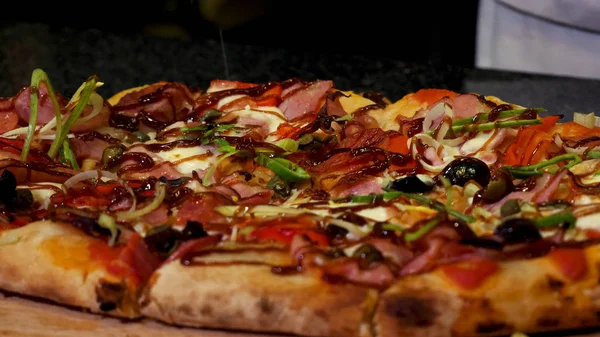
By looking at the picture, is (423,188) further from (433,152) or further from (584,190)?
(584,190)

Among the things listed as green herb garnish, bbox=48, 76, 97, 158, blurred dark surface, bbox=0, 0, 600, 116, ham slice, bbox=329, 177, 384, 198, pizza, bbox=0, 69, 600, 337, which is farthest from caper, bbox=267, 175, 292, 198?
blurred dark surface, bbox=0, 0, 600, 116

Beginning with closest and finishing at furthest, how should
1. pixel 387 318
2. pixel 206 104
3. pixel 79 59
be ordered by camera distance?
pixel 387 318 < pixel 206 104 < pixel 79 59

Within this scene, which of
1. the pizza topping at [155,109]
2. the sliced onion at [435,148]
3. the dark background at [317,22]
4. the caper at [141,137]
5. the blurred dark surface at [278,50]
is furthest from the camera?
the dark background at [317,22]

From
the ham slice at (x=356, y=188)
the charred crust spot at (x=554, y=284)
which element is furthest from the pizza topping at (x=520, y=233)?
the ham slice at (x=356, y=188)

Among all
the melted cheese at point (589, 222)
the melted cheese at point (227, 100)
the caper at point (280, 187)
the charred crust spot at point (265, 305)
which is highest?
the melted cheese at point (227, 100)

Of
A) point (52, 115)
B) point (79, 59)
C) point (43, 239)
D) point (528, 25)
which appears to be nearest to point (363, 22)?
point (528, 25)

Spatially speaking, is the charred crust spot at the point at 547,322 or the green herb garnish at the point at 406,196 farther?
the green herb garnish at the point at 406,196

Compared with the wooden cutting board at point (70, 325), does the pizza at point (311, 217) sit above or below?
above

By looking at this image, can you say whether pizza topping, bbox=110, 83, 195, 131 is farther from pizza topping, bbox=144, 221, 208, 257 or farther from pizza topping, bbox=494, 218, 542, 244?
pizza topping, bbox=494, 218, 542, 244

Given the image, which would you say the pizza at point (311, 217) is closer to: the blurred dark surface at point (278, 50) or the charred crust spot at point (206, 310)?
the charred crust spot at point (206, 310)
